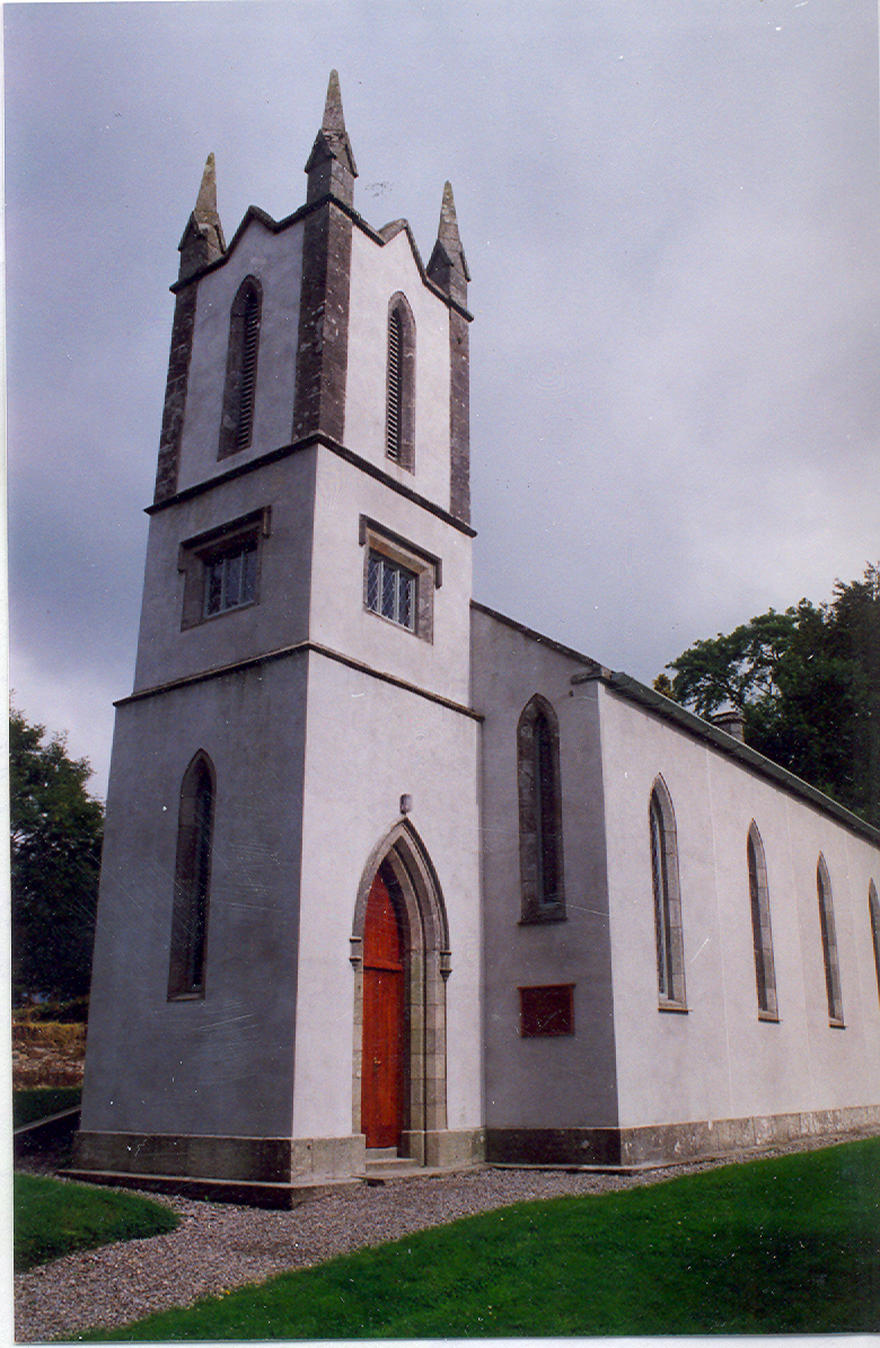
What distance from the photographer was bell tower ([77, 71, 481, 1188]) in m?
14.9

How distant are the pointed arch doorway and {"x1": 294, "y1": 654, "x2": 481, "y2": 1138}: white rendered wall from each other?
236 millimetres

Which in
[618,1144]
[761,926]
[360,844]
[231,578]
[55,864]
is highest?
[231,578]

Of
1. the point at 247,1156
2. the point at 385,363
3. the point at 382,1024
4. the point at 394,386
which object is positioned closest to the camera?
the point at 247,1156

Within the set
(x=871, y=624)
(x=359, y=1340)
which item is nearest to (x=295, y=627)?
(x=871, y=624)

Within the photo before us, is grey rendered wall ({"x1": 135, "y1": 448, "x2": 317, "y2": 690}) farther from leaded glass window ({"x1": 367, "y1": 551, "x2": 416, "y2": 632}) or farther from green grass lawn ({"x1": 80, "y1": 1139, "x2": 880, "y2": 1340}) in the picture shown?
green grass lawn ({"x1": 80, "y1": 1139, "x2": 880, "y2": 1340})

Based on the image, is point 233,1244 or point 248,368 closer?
point 233,1244

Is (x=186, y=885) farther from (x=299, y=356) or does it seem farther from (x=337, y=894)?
(x=299, y=356)

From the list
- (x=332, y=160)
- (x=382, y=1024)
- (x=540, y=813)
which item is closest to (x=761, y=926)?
(x=540, y=813)

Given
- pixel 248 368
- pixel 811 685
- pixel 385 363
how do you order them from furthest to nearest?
pixel 811 685, pixel 385 363, pixel 248 368

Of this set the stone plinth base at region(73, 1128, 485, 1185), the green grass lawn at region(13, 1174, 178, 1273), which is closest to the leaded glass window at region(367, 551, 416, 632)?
the stone plinth base at region(73, 1128, 485, 1185)

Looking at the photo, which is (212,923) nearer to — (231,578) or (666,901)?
(231,578)

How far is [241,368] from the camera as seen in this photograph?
65.1 ft

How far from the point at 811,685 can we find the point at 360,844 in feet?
41.5

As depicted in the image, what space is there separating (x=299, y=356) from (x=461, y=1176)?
13381mm
